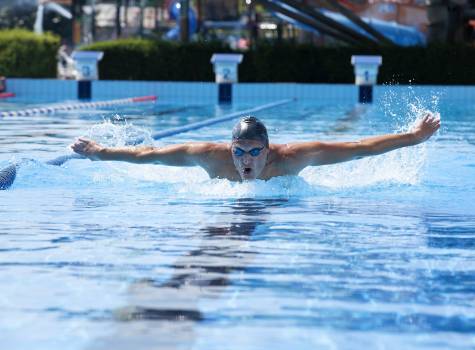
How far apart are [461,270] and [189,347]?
1521 millimetres

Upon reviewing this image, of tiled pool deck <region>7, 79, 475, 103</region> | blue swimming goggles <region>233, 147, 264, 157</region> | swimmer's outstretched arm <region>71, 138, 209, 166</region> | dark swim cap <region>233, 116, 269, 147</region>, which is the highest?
dark swim cap <region>233, 116, 269, 147</region>

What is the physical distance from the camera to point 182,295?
362 cm

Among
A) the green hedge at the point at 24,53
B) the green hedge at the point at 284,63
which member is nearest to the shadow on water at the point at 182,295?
the green hedge at the point at 284,63

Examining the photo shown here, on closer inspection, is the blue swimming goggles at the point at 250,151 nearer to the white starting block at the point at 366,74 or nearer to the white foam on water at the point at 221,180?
the white foam on water at the point at 221,180

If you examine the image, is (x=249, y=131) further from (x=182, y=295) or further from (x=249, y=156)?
(x=182, y=295)

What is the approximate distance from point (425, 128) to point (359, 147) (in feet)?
1.29

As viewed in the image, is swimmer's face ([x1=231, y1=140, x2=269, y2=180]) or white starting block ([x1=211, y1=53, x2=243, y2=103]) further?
white starting block ([x1=211, y1=53, x2=243, y2=103])

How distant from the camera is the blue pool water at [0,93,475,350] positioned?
3.19 meters

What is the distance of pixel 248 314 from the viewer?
339 centimetres

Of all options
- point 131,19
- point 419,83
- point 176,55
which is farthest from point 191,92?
point 131,19

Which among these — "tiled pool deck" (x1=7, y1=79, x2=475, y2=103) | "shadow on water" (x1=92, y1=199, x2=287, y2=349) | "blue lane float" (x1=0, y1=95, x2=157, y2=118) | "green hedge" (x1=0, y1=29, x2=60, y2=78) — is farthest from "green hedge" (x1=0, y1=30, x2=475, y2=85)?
"shadow on water" (x1=92, y1=199, x2=287, y2=349)

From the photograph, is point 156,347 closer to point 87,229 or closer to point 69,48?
point 87,229

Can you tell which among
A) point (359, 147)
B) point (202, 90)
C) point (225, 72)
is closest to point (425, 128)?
point (359, 147)

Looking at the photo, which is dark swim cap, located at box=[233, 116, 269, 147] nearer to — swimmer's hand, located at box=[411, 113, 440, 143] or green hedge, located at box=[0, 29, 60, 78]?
swimmer's hand, located at box=[411, 113, 440, 143]
